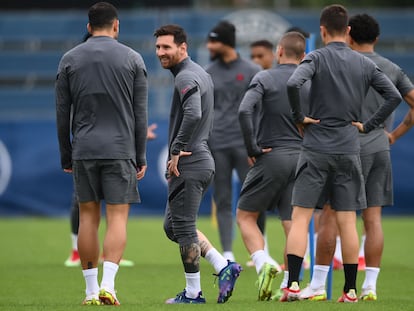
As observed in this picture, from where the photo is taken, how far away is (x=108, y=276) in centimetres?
783

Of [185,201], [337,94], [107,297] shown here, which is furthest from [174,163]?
[337,94]

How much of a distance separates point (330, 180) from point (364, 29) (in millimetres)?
1626

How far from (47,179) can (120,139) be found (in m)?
11.2

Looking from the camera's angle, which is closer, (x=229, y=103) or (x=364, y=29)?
(x=364, y=29)

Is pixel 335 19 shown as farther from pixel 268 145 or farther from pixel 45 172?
pixel 45 172

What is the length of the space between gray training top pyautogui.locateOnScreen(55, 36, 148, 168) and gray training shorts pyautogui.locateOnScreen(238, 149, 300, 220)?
1.47 metres

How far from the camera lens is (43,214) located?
1911 centimetres

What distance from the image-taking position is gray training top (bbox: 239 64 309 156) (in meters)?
8.95

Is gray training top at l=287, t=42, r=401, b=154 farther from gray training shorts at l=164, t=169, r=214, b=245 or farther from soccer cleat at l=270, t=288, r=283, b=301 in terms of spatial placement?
soccer cleat at l=270, t=288, r=283, b=301

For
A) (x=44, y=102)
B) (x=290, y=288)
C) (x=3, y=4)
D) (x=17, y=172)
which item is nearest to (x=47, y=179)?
(x=17, y=172)

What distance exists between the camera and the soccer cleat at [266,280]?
8109 mm

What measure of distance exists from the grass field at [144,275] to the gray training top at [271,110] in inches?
52.6

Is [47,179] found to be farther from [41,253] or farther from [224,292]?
[224,292]

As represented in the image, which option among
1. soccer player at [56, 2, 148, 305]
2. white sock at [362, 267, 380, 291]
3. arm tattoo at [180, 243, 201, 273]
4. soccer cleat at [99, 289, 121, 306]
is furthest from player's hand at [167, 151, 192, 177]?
white sock at [362, 267, 380, 291]
